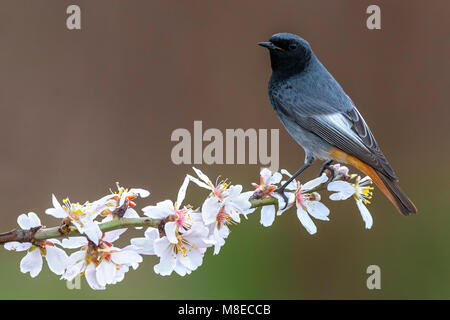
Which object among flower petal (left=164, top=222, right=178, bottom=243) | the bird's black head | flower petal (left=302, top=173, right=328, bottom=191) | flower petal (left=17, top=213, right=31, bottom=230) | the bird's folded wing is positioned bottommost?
flower petal (left=164, top=222, right=178, bottom=243)

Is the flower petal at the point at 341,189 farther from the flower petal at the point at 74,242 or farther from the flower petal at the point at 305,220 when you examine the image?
the flower petal at the point at 74,242

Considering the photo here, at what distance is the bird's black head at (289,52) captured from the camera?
88.2 inches

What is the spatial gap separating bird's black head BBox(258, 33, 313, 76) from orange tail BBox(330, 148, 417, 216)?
0.41 meters

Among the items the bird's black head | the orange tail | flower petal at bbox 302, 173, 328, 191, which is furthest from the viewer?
the bird's black head

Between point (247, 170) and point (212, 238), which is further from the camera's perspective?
point (247, 170)

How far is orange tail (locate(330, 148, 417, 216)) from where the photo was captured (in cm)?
185

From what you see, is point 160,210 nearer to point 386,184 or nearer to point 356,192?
point 356,192

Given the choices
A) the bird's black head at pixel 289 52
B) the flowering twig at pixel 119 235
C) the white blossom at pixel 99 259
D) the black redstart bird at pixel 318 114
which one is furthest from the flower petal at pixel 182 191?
the bird's black head at pixel 289 52

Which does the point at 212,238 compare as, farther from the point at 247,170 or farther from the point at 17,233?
the point at 247,170

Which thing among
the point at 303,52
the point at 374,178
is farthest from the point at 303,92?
the point at 374,178

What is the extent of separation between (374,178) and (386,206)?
1.91 metres

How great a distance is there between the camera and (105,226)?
1.14 meters

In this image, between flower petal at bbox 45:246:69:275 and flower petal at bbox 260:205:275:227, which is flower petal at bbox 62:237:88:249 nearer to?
flower petal at bbox 45:246:69:275

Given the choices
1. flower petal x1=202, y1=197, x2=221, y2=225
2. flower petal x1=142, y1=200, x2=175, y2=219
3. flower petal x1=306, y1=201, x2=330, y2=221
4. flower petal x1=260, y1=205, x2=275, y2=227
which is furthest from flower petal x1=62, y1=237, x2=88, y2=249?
flower petal x1=306, y1=201, x2=330, y2=221
